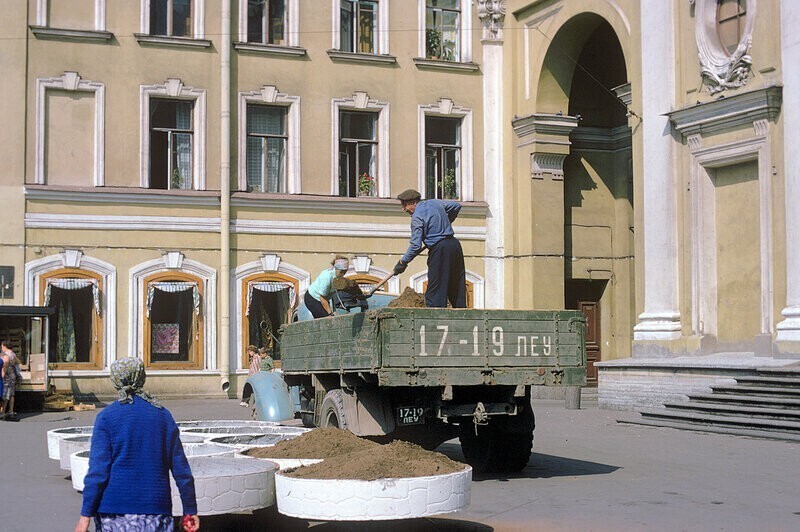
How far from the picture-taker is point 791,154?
19.7 m

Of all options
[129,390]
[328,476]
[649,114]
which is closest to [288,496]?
[328,476]

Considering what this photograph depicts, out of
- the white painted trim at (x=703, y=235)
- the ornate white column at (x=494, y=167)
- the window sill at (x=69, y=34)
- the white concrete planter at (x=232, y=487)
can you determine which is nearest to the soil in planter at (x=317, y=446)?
the white concrete planter at (x=232, y=487)

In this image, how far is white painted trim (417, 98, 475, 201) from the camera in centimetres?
3019

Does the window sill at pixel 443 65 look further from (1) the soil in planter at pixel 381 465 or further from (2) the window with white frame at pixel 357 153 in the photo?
Result: (1) the soil in planter at pixel 381 465

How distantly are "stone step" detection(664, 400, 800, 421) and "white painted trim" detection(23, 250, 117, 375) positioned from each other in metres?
13.1

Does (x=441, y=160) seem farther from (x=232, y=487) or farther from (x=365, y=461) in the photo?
(x=232, y=487)

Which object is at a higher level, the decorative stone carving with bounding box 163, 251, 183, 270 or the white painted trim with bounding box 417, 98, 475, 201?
the white painted trim with bounding box 417, 98, 475, 201

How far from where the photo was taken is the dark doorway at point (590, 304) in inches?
1218

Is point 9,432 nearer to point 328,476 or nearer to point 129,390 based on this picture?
point 328,476

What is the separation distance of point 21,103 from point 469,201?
430 inches

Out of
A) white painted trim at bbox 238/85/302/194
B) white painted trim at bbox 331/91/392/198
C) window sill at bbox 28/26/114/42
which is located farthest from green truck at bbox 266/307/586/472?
window sill at bbox 28/26/114/42

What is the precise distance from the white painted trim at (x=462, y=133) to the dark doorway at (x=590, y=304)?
358 cm

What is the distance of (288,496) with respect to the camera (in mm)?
8352

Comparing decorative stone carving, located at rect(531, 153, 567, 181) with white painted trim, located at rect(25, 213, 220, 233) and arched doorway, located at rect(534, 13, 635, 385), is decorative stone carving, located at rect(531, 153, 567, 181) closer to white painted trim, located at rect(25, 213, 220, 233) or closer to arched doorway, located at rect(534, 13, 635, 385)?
arched doorway, located at rect(534, 13, 635, 385)
